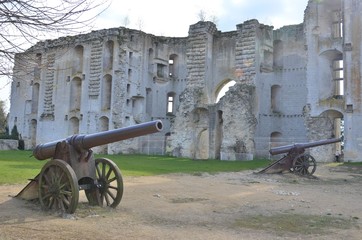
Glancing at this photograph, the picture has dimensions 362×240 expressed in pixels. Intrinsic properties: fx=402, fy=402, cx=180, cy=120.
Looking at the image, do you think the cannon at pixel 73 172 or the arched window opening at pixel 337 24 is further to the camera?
the arched window opening at pixel 337 24

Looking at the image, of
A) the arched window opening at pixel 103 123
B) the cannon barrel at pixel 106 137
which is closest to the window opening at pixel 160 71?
the arched window opening at pixel 103 123

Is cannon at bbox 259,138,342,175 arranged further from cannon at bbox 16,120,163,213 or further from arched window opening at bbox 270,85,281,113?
arched window opening at bbox 270,85,281,113

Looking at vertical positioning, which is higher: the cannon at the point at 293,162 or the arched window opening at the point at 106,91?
the arched window opening at the point at 106,91

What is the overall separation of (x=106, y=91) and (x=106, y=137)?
25684mm

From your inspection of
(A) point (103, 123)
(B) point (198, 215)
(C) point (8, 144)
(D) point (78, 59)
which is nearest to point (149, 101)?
(A) point (103, 123)

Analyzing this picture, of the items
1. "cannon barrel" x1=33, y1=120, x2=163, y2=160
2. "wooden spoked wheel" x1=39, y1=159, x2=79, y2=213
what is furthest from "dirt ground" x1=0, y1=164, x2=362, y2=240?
"cannon barrel" x1=33, y1=120, x2=163, y2=160

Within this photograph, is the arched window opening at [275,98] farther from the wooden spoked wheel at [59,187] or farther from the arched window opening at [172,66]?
the wooden spoked wheel at [59,187]

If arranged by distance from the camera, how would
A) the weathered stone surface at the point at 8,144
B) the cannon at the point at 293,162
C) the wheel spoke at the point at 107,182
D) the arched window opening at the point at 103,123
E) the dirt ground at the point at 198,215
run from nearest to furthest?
1. the dirt ground at the point at 198,215
2. the wheel spoke at the point at 107,182
3. the cannon at the point at 293,162
4. the arched window opening at the point at 103,123
5. the weathered stone surface at the point at 8,144

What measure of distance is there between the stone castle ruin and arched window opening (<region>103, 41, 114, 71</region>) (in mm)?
80

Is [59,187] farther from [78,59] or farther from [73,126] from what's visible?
[78,59]

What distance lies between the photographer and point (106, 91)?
106ft

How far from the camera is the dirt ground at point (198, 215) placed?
5.85 metres

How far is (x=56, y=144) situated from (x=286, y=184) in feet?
27.4

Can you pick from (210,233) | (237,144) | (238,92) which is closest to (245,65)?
(238,92)
